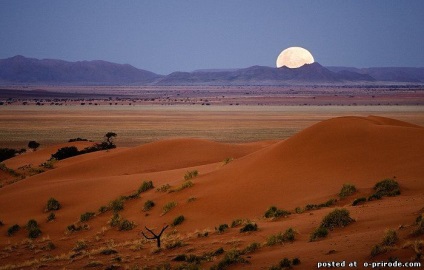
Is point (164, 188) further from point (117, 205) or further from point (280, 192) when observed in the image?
point (280, 192)

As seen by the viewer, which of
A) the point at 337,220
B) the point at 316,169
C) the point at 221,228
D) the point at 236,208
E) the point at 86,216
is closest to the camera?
the point at 337,220

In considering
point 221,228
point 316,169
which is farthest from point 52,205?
point 316,169

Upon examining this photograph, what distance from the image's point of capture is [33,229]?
18.0 meters

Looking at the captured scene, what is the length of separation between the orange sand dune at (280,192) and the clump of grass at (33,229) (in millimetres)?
390

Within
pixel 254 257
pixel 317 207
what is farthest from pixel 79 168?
pixel 254 257

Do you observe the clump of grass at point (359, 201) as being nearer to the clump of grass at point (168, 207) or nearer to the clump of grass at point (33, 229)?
the clump of grass at point (168, 207)

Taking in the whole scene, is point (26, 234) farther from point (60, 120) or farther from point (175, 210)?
point (60, 120)

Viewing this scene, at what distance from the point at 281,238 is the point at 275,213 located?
10.3 ft

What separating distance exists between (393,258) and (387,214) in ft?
13.3

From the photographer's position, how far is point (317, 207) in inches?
620

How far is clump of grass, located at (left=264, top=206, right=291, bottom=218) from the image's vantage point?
15.5m

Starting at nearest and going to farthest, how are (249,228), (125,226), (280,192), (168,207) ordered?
(249,228), (125,226), (280,192), (168,207)

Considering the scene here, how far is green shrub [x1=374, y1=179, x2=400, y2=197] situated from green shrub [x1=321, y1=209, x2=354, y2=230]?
3.23 metres

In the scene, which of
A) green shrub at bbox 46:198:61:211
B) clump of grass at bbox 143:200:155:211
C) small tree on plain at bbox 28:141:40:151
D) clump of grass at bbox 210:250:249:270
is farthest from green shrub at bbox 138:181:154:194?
small tree on plain at bbox 28:141:40:151
